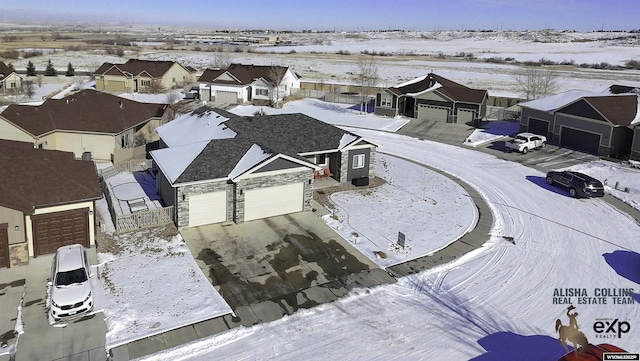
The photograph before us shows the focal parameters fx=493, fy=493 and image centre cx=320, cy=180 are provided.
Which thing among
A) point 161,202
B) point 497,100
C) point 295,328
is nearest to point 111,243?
point 161,202

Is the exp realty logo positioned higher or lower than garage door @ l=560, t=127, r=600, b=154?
lower

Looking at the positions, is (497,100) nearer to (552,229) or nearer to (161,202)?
(552,229)

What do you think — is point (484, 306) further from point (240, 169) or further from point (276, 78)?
point (276, 78)

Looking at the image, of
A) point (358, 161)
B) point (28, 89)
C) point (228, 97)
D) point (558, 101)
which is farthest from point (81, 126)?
point (558, 101)

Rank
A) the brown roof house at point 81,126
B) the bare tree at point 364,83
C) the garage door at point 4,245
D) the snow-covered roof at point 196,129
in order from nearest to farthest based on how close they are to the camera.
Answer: the garage door at point 4,245, the snow-covered roof at point 196,129, the brown roof house at point 81,126, the bare tree at point 364,83

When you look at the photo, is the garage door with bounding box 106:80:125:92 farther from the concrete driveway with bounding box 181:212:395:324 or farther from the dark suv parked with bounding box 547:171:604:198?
the dark suv parked with bounding box 547:171:604:198

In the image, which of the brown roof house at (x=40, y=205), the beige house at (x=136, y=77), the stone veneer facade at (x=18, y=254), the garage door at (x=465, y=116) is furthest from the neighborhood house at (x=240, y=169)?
the beige house at (x=136, y=77)

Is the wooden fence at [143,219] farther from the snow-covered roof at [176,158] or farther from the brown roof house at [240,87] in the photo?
the brown roof house at [240,87]

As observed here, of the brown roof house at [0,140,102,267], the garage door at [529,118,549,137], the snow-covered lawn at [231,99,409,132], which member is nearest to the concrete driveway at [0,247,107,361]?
the brown roof house at [0,140,102,267]
